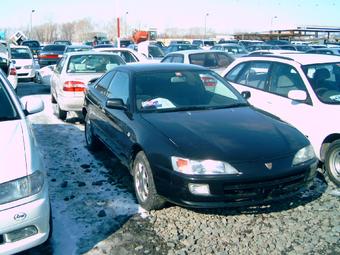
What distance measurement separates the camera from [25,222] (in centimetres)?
297

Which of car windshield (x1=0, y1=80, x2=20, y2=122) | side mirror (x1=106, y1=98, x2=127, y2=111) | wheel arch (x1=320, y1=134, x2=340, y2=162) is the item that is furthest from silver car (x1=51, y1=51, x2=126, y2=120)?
wheel arch (x1=320, y1=134, x2=340, y2=162)

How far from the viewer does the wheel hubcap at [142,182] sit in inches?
167

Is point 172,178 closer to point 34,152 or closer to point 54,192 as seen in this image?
point 34,152

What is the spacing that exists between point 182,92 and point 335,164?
Result: 209 cm

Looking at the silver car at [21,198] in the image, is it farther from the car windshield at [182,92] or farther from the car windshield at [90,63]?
the car windshield at [90,63]

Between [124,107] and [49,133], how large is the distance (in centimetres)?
346

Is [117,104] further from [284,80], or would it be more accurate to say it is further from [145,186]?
[284,80]

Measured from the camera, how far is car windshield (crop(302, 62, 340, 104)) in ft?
17.4

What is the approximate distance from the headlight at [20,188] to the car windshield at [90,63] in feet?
20.0

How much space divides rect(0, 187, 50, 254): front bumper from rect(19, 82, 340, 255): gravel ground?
1.60ft

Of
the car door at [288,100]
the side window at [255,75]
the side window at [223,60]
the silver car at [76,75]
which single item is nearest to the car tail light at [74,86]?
the silver car at [76,75]

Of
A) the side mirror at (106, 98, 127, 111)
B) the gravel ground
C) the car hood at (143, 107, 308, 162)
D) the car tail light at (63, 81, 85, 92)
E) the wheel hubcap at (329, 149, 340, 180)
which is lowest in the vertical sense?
the gravel ground

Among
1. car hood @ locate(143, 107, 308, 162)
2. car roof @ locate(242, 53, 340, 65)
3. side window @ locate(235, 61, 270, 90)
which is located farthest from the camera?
side window @ locate(235, 61, 270, 90)

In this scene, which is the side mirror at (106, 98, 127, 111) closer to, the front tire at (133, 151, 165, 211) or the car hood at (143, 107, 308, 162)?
the car hood at (143, 107, 308, 162)
